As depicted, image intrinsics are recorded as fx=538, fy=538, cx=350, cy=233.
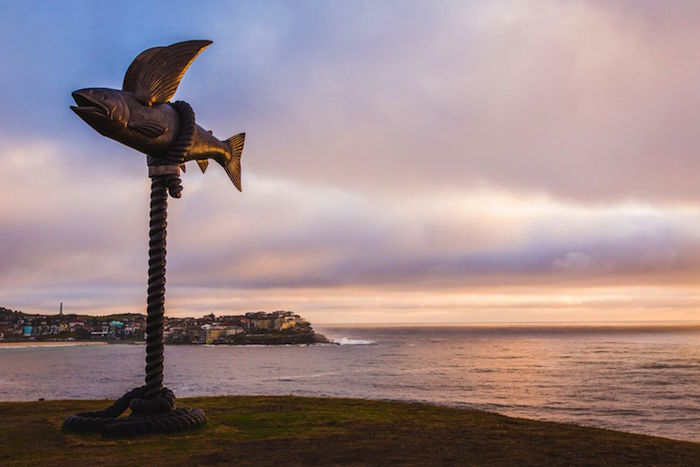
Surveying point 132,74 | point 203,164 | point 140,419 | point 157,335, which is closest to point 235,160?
point 203,164

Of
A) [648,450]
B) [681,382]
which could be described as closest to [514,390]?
[681,382]

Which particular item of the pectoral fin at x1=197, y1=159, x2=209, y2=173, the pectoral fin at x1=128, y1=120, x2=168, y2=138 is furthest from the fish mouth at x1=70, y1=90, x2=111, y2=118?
the pectoral fin at x1=197, y1=159, x2=209, y2=173

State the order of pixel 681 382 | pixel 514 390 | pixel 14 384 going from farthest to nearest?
pixel 14 384 < pixel 681 382 < pixel 514 390

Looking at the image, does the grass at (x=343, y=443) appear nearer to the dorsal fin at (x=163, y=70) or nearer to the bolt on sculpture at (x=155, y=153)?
the bolt on sculpture at (x=155, y=153)

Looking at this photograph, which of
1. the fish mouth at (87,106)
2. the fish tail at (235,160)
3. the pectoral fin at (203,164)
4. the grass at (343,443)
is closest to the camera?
the grass at (343,443)

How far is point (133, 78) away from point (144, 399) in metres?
6.94

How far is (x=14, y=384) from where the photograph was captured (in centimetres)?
5628

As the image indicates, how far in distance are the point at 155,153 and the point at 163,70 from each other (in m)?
1.83

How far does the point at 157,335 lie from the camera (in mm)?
12062

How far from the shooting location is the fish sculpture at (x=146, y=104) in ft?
34.5

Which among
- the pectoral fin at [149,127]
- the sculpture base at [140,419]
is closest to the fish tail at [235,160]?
the pectoral fin at [149,127]

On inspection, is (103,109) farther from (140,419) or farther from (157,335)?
(140,419)

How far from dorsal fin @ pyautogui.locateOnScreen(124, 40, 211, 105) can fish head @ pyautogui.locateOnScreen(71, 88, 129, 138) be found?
0.65 meters

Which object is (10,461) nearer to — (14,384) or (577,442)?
(577,442)
